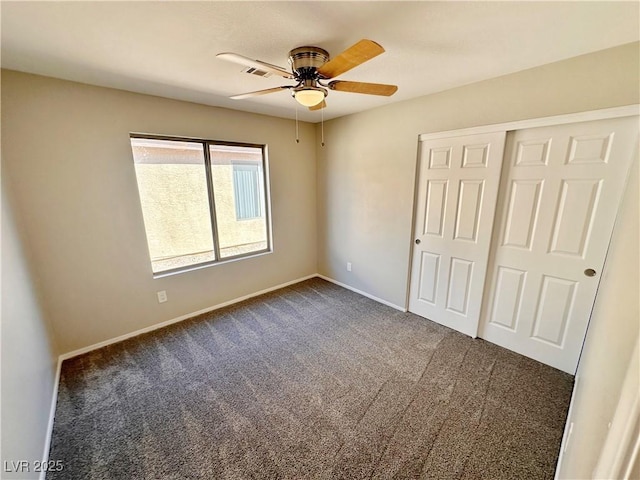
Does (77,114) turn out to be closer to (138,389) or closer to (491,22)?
(138,389)

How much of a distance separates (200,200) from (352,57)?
93.4 inches

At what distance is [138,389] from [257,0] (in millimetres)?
2697

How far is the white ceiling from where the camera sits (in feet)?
4.31

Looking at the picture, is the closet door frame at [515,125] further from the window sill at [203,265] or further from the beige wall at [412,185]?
the window sill at [203,265]

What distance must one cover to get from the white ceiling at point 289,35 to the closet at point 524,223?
539 millimetres

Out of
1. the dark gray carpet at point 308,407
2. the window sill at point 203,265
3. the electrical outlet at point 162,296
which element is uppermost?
the window sill at point 203,265

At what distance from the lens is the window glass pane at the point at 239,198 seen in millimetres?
3180

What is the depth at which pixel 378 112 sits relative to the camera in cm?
303

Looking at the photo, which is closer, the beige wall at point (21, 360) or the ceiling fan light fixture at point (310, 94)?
the beige wall at point (21, 360)

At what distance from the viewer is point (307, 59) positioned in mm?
1689

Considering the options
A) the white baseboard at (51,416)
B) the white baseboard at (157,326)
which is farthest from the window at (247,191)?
the white baseboard at (51,416)

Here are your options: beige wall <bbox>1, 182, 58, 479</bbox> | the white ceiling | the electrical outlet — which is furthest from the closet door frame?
beige wall <bbox>1, 182, 58, 479</bbox>

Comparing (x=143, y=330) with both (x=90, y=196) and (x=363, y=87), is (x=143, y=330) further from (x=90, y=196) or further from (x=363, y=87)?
(x=363, y=87)

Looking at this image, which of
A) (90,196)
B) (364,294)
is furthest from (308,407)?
(90,196)
